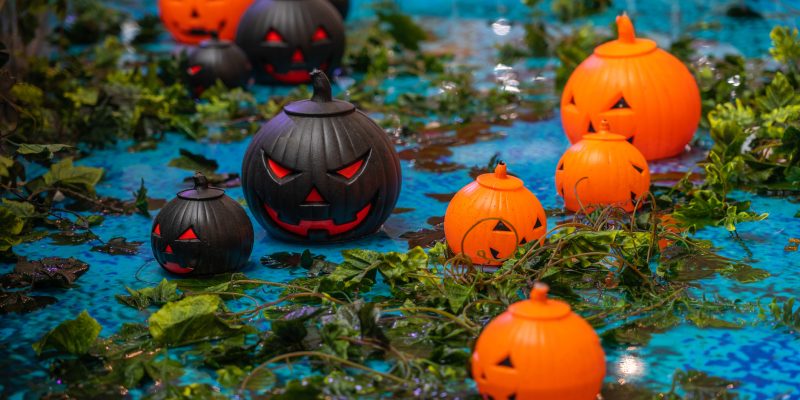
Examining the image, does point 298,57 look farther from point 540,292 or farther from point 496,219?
point 540,292

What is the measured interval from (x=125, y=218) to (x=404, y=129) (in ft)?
8.07

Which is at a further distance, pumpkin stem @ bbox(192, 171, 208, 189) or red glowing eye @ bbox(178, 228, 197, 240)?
pumpkin stem @ bbox(192, 171, 208, 189)

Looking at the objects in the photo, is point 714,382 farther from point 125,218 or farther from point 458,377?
point 125,218

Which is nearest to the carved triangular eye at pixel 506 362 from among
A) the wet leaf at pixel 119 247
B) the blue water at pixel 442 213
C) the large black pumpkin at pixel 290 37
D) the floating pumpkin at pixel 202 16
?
the blue water at pixel 442 213

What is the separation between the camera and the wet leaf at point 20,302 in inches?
191

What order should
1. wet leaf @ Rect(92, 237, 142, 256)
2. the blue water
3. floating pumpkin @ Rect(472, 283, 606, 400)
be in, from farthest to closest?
1. wet leaf @ Rect(92, 237, 142, 256)
2. the blue water
3. floating pumpkin @ Rect(472, 283, 606, 400)

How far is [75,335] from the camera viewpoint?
4293 millimetres

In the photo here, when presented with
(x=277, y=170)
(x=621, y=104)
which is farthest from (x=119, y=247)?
(x=621, y=104)

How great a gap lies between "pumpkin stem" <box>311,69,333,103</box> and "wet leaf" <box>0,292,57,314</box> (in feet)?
5.50

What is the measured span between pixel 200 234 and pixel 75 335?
98 centimetres

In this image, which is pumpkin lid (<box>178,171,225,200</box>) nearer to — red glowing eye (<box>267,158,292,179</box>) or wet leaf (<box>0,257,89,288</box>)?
red glowing eye (<box>267,158,292,179</box>)

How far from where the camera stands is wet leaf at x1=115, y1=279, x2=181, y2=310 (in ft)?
15.9

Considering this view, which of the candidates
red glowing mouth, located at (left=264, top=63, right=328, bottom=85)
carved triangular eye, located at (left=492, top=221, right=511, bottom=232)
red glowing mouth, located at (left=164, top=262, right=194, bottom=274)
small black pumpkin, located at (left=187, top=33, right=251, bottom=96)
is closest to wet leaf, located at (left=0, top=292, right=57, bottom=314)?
red glowing mouth, located at (left=164, top=262, right=194, bottom=274)

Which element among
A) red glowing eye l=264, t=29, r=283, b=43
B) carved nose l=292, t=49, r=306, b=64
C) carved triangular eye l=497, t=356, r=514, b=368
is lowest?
carved triangular eye l=497, t=356, r=514, b=368
